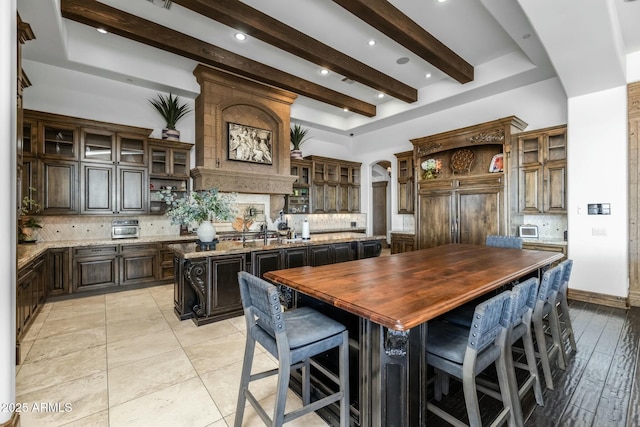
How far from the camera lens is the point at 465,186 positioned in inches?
212

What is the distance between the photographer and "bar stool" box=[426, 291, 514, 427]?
1.39 metres

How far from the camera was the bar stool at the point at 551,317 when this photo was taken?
6.96 ft

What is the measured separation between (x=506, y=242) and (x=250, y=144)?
182 inches

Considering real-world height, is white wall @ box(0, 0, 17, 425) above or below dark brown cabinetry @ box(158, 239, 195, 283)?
above

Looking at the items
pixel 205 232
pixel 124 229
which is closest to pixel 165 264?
pixel 124 229

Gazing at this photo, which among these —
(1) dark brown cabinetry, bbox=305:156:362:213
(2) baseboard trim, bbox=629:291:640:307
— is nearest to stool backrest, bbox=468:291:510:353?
(2) baseboard trim, bbox=629:291:640:307

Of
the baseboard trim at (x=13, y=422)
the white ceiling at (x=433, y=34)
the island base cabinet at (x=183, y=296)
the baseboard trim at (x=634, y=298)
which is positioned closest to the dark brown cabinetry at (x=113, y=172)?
the white ceiling at (x=433, y=34)

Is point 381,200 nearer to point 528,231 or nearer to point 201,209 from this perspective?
point 528,231

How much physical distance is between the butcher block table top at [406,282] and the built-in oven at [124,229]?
161 inches

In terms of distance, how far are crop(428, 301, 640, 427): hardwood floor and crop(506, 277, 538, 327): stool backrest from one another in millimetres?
626

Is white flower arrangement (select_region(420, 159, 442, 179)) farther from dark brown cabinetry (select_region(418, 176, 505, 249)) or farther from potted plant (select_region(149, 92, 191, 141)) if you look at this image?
potted plant (select_region(149, 92, 191, 141))

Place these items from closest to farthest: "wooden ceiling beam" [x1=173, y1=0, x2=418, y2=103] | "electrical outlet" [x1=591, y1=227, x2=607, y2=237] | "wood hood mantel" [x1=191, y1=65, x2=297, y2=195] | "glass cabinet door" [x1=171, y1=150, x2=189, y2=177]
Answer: "wooden ceiling beam" [x1=173, y1=0, x2=418, y2=103], "electrical outlet" [x1=591, y1=227, x2=607, y2=237], "wood hood mantel" [x1=191, y1=65, x2=297, y2=195], "glass cabinet door" [x1=171, y1=150, x2=189, y2=177]

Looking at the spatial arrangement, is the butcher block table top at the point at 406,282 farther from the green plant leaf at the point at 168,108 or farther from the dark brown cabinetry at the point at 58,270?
the green plant leaf at the point at 168,108

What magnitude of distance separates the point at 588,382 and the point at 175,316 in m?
4.19
